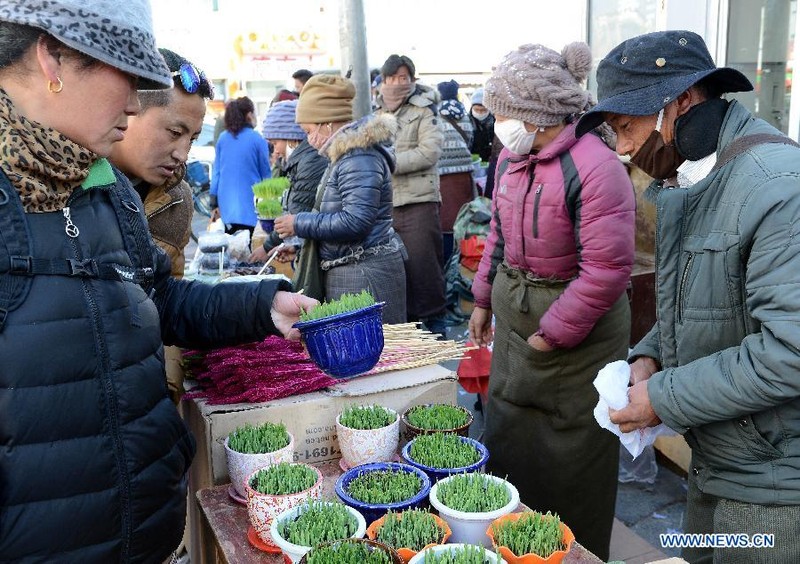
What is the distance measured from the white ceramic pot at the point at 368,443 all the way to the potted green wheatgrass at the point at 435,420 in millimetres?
85

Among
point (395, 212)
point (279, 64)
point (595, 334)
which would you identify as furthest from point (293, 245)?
point (279, 64)

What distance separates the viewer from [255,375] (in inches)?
84.7

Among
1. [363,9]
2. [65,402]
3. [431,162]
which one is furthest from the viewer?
[431,162]

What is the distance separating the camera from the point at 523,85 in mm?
2775

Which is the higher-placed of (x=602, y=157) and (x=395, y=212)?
(x=602, y=157)

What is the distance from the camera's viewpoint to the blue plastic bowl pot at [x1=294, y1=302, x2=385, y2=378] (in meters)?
1.82

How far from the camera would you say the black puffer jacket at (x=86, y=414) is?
53.5 inches

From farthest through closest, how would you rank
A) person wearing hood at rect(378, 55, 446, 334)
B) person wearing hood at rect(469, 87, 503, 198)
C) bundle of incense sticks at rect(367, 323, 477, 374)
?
person wearing hood at rect(469, 87, 503, 198)
person wearing hood at rect(378, 55, 446, 334)
bundle of incense sticks at rect(367, 323, 477, 374)

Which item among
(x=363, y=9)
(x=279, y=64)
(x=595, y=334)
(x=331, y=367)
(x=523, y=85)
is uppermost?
(x=279, y=64)

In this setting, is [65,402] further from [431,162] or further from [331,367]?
[431,162]

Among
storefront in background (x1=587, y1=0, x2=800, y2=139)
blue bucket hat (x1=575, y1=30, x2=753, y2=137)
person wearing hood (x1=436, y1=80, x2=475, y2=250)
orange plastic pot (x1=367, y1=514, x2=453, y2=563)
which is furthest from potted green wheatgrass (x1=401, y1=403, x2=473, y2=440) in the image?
person wearing hood (x1=436, y1=80, x2=475, y2=250)

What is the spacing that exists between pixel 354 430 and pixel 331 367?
0.20 m

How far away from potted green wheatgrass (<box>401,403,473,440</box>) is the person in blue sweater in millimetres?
4704

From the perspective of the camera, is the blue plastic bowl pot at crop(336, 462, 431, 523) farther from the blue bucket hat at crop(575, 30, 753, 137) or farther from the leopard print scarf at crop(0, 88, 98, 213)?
the blue bucket hat at crop(575, 30, 753, 137)
